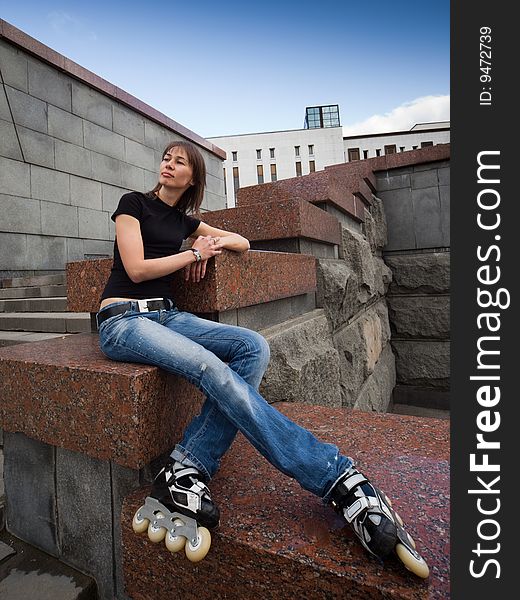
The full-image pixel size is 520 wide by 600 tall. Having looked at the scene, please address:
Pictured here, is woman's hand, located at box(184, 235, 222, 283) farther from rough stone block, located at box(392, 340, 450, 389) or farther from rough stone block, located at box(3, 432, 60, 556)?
rough stone block, located at box(392, 340, 450, 389)

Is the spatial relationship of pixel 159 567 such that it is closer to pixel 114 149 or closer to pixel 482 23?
pixel 482 23

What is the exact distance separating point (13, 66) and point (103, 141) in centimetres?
194

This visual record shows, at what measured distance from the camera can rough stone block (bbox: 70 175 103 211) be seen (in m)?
7.64

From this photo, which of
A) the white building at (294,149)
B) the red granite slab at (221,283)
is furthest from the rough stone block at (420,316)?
→ the white building at (294,149)

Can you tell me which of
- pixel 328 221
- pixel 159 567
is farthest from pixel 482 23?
pixel 328 221

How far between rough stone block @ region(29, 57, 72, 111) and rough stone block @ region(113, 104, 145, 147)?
1.13 metres

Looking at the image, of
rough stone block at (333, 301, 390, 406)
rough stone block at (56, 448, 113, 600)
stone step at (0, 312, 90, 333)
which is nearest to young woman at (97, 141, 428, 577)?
rough stone block at (56, 448, 113, 600)

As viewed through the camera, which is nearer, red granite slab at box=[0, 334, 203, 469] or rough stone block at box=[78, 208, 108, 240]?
red granite slab at box=[0, 334, 203, 469]

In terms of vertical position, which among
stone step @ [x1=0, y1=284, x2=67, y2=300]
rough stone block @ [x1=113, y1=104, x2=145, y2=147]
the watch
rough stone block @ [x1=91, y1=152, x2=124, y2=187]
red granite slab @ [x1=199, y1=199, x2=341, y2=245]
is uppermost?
rough stone block @ [x1=113, y1=104, x2=145, y2=147]

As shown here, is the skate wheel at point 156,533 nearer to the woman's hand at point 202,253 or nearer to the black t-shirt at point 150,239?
the black t-shirt at point 150,239

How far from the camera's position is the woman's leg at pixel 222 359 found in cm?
159

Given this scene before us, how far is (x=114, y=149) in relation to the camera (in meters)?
8.53

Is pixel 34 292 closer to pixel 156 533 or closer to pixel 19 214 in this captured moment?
pixel 19 214

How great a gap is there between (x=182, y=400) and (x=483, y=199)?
4.58 ft
